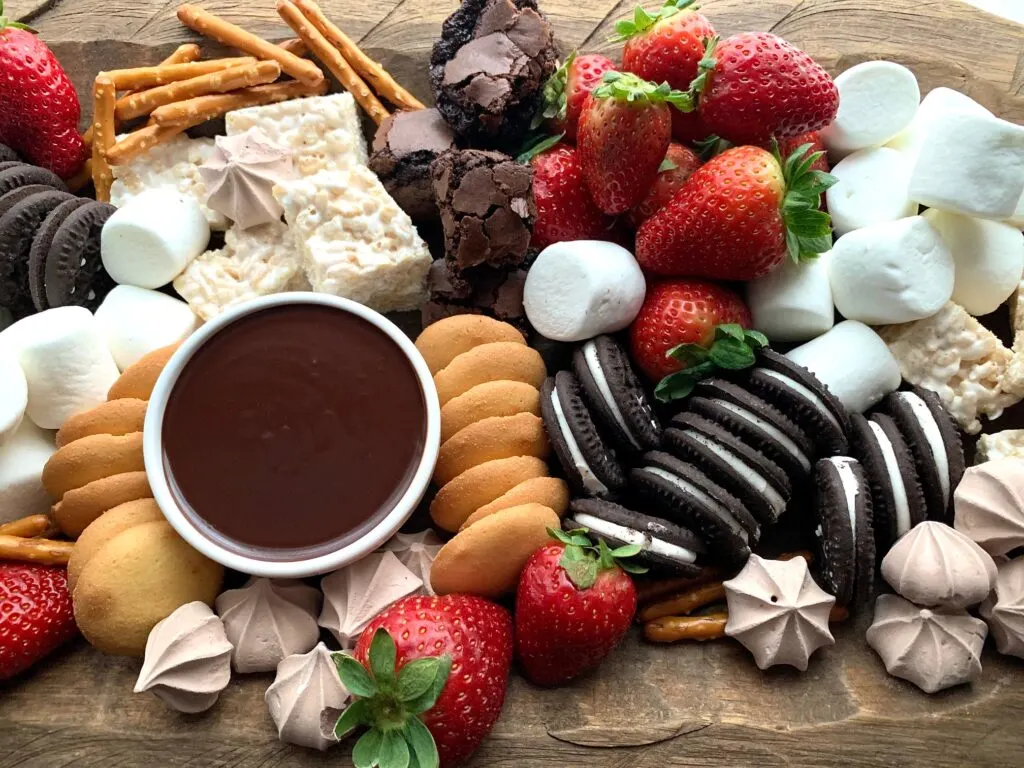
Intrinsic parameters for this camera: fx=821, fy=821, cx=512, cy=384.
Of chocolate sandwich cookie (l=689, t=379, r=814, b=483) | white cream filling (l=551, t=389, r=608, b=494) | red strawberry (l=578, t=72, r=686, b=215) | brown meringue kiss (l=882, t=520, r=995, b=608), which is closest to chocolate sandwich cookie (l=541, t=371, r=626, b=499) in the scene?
white cream filling (l=551, t=389, r=608, b=494)

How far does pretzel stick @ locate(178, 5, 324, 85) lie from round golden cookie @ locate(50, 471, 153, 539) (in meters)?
1.07

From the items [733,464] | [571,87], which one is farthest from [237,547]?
[571,87]

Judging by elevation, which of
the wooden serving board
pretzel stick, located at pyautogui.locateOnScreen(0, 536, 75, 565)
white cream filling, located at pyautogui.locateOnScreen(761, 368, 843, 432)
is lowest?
the wooden serving board

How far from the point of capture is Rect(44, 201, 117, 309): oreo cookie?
6.21ft

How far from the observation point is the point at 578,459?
1.73 m

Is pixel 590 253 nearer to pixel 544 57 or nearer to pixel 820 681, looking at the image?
pixel 544 57

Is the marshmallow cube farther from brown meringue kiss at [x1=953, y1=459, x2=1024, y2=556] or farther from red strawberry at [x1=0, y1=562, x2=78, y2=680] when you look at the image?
red strawberry at [x1=0, y1=562, x2=78, y2=680]

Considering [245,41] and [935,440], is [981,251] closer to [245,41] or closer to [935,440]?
[935,440]

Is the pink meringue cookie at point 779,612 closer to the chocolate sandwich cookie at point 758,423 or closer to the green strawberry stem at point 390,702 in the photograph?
the chocolate sandwich cookie at point 758,423

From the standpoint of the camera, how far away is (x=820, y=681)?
1711 mm

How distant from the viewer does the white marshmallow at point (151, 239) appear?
74.8 inches

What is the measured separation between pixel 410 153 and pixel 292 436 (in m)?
0.73

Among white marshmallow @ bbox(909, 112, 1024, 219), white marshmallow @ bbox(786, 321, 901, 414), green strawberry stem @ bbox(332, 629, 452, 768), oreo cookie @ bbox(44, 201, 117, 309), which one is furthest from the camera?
oreo cookie @ bbox(44, 201, 117, 309)

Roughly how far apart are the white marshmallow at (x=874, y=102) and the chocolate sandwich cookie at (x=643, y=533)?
3.31 ft
